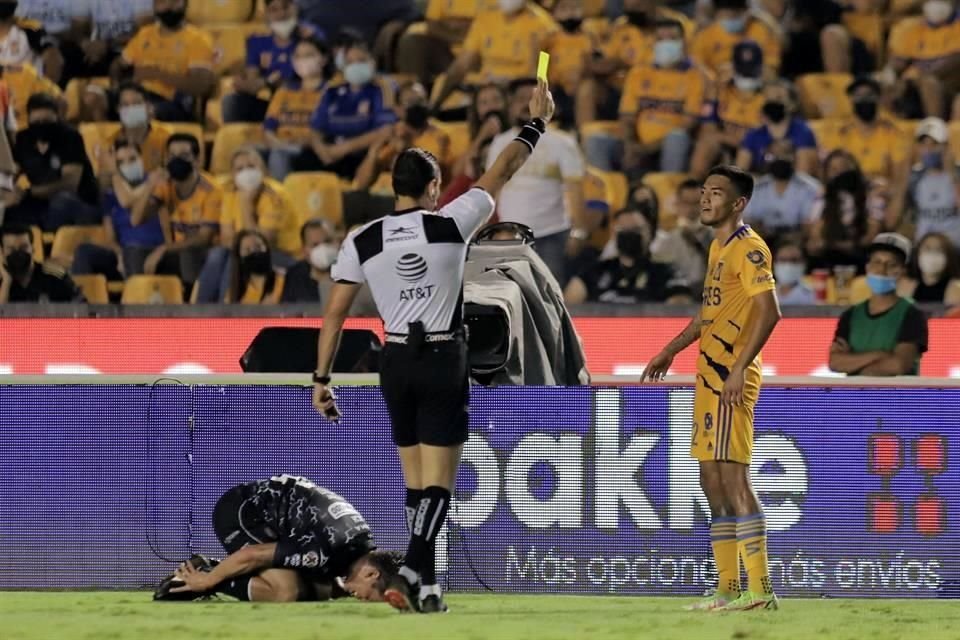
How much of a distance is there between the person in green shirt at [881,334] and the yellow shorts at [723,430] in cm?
329

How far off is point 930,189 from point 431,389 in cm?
741

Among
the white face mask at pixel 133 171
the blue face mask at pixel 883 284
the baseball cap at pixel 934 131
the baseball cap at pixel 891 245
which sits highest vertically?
the baseball cap at pixel 934 131

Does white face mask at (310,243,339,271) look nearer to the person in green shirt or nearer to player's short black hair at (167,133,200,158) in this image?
player's short black hair at (167,133,200,158)

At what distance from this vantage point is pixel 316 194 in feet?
43.9

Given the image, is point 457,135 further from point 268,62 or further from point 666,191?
point 268,62

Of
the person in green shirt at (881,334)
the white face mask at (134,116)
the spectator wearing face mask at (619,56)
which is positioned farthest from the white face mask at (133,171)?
the person in green shirt at (881,334)

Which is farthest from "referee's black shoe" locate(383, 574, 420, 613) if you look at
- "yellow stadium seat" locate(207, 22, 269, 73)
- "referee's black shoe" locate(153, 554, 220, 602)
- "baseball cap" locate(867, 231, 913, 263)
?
"yellow stadium seat" locate(207, 22, 269, 73)

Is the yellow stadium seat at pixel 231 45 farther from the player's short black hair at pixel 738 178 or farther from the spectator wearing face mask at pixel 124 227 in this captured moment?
the player's short black hair at pixel 738 178

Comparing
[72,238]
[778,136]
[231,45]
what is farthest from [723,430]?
[231,45]

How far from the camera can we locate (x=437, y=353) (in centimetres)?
624

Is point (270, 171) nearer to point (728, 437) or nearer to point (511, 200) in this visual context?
point (511, 200)

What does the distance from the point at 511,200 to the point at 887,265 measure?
356 cm

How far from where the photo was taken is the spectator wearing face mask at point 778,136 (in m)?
12.9

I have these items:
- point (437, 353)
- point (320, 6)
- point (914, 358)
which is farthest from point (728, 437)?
point (320, 6)
